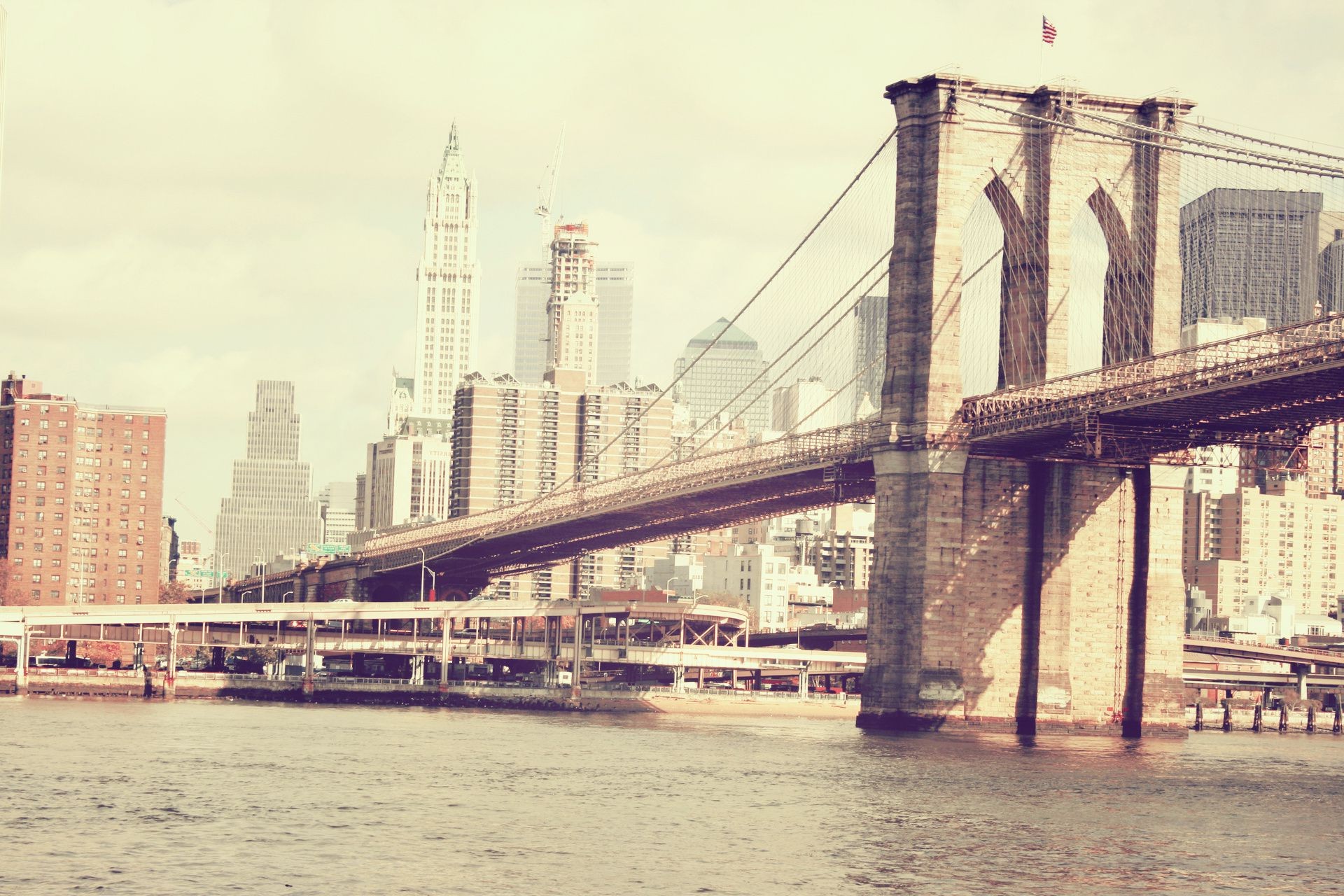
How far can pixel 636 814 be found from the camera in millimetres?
54500

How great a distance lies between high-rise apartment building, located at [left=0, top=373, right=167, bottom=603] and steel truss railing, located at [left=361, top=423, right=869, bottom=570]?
35534mm

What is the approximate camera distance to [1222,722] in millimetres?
130625

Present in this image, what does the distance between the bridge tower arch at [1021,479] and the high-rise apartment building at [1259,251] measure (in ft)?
220

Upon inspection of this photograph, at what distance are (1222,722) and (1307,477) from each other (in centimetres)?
5800

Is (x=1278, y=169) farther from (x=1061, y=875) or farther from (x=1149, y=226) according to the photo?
(x=1061, y=875)

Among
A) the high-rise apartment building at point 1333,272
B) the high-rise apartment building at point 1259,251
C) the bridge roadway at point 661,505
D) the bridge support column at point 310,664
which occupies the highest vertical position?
the high-rise apartment building at point 1259,251

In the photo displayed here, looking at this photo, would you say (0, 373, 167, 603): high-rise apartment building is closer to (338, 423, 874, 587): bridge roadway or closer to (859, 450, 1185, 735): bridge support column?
(338, 423, 874, 587): bridge roadway

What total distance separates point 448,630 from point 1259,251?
8213cm

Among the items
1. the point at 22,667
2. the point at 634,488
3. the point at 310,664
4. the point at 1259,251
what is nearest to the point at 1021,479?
the point at 634,488

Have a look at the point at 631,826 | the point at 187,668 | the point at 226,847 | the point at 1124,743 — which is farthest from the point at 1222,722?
the point at 226,847

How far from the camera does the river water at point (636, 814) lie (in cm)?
4344

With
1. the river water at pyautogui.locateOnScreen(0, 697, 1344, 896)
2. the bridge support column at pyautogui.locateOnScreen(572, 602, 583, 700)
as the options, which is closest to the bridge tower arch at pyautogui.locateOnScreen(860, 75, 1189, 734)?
the river water at pyautogui.locateOnScreen(0, 697, 1344, 896)

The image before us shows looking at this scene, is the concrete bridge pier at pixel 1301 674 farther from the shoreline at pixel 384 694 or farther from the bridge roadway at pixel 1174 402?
the bridge roadway at pixel 1174 402

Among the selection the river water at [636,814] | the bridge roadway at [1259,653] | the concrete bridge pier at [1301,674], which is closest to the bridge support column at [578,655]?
the river water at [636,814]
